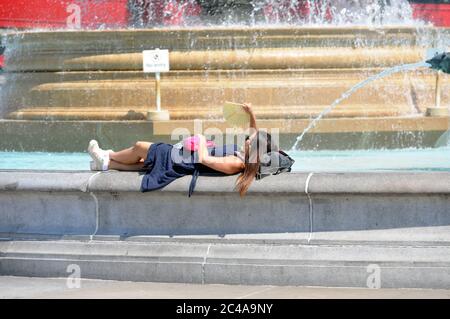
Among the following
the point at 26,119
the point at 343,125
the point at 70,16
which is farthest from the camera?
the point at 70,16

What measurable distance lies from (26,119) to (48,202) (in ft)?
16.2

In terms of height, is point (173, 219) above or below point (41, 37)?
below

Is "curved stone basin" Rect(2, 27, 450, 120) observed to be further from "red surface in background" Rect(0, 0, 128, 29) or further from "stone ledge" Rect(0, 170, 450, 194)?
"red surface in background" Rect(0, 0, 128, 29)

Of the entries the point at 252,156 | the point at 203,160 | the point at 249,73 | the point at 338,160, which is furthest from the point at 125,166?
the point at 249,73

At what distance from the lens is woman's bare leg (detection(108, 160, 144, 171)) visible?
7.13 metres

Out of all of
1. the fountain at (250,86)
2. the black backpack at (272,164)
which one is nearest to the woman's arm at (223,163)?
the black backpack at (272,164)

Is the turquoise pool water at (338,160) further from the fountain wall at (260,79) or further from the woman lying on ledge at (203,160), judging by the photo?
the woman lying on ledge at (203,160)

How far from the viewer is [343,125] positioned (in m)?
10.9

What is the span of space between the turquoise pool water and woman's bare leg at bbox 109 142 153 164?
2038mm

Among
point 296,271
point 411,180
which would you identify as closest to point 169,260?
point 296,271

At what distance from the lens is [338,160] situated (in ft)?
32.7

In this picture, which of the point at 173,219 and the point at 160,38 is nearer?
the point at 173,219
